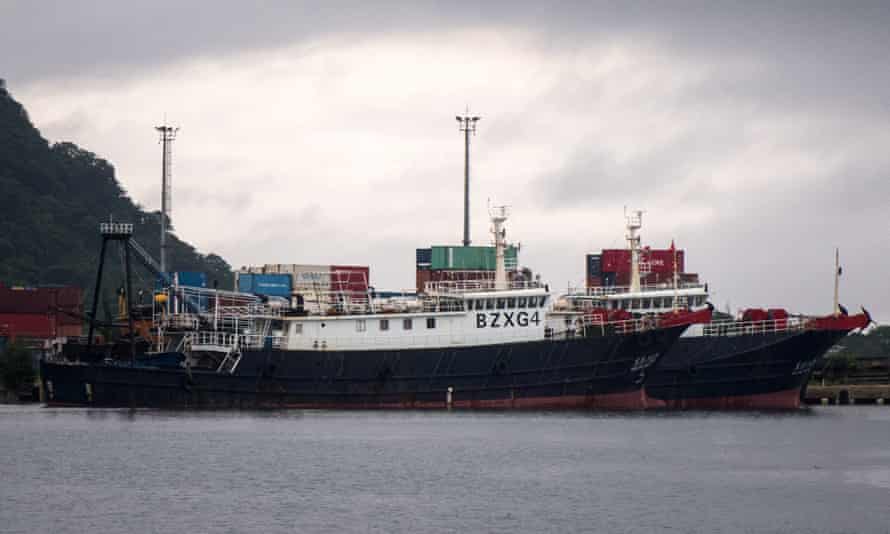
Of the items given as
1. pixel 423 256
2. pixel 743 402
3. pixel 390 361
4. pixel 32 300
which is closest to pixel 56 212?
pixel 32 300

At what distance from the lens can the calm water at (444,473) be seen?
4203 centimetres

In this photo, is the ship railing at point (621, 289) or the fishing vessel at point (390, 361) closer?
the fishing vessel at point (390, 361)

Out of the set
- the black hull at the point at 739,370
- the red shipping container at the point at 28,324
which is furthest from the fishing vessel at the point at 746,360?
the red shipping container at the point at 28,324

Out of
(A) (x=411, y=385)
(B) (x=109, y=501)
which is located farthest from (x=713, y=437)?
(B) (x=109, y=501)

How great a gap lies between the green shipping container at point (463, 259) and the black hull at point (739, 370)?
14.4 m

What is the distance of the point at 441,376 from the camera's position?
75250 millimetres

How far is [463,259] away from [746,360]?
65.8 feet

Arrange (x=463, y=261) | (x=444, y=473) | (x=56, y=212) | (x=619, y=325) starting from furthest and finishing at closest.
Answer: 1. (x=56, y=212)
2. (x=463, y=261)
3. (x=619, y=325)
4. (x=444, y=473)

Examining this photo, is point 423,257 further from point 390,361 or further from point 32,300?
point 32,300

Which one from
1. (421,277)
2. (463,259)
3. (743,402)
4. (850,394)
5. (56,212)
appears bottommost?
(743,402)

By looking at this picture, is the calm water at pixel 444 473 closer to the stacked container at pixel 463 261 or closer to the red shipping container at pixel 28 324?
the stacked container at pixel 463 261

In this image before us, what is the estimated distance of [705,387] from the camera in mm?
79500

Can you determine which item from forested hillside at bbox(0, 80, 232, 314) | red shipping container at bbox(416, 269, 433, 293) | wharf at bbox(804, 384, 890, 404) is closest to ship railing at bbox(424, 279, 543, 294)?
red shipping container at bbox(416, 269, 433, 293)

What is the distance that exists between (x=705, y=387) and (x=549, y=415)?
9.84m
